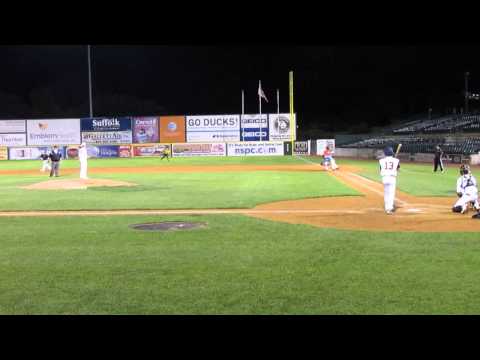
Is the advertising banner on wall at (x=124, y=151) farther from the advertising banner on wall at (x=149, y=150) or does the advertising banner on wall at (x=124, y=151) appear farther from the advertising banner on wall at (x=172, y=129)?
the advertising banner on wall at (x=172, y=129)

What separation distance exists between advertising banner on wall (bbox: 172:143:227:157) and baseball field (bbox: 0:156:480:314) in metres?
43.8

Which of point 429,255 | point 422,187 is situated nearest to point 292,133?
point 422,187

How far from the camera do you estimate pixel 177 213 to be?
1410 centimetres

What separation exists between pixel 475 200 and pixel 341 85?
266 feet

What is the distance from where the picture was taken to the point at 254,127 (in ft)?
195

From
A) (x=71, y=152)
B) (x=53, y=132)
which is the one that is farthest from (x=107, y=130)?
(x=53, y=132)

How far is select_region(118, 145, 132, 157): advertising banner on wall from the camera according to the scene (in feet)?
199

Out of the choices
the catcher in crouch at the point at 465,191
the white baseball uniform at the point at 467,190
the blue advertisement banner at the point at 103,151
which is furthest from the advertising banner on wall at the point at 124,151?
the white baseball uniform at the point at 467,190

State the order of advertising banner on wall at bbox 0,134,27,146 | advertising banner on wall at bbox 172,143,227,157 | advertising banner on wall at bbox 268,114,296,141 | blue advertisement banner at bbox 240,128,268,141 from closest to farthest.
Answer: advertising banner on wall at bbox 268,114,296,141, blue advertisement banner at bbox 240,128,268,141, advertising banner on wall at bbox 172,143,227,157, advertising banner on wall at bbox 0,134,27,146

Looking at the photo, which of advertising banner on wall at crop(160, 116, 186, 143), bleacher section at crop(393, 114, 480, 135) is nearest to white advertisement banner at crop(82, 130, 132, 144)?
advertising banner on wall at crop(160, 116, 186, 143)

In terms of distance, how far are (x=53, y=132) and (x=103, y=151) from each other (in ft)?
20.4

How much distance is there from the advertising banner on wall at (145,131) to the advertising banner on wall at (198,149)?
2.56 m

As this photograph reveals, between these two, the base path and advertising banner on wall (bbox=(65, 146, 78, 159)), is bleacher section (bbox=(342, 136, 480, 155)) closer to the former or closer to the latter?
the base path

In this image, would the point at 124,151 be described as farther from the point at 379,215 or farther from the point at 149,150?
the point at 379,215
